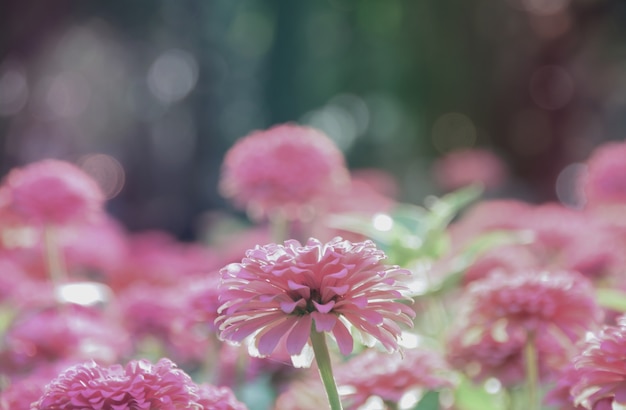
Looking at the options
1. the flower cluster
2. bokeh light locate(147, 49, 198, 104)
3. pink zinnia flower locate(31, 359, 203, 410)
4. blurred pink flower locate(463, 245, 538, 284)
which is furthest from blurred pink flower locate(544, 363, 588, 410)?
bokeh light locate(147, 49, 198, 104)

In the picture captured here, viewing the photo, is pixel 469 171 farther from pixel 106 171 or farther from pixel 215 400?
pixel 215 400

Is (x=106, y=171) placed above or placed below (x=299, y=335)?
above

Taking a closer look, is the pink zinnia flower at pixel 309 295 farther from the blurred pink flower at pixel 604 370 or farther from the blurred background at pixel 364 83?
the blurred background at pixel 364 83

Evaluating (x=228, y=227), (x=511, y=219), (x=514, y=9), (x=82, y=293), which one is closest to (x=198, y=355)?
(x=82, y=293)

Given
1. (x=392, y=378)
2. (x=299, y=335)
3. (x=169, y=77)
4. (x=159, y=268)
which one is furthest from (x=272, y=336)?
(x=169, y=77)

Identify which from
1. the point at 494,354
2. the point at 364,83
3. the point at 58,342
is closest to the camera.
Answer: the point at 494,354

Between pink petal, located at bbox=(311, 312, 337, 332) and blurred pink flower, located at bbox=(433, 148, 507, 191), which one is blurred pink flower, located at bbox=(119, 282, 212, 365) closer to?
pink petal, located at bbox=(311, 312, 337, 332)

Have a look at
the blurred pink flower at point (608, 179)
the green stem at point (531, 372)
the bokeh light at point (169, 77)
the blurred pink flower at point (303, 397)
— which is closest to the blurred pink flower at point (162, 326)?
the blurred pink flower at point (303, 397)

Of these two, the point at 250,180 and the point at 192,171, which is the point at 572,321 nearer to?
the point at 250,180

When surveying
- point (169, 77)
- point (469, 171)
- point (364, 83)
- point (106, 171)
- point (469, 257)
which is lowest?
point (469, 257)
